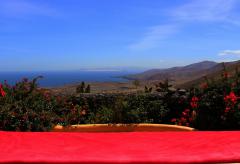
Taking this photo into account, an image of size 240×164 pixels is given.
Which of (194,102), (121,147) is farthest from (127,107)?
(121,147)

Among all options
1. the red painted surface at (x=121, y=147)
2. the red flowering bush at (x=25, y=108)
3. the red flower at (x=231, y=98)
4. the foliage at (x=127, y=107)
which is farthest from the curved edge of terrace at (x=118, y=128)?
the red painted surface at (x=121, y=147)

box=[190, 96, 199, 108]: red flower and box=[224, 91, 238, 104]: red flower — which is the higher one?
box=[224, 91, 238, 104]: red flower

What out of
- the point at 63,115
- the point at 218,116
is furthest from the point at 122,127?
the point at 218,116

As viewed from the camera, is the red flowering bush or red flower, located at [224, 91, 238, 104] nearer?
the red flowering bush

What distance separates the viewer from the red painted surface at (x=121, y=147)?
12.1ft

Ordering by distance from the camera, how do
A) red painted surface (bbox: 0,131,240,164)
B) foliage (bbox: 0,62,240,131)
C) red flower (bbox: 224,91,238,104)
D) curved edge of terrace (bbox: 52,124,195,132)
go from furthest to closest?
curved edge of terrace (bbox: 52,124,195,132) < red flower (bbox: 224,91,238,104) < foliage (bbox: 0,62,240,131) < red painted surface (bbox: 0,131,240,164)

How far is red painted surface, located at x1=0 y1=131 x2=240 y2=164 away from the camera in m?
3.68

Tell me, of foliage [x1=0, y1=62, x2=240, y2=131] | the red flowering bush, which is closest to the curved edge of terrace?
foliage [x1=0, y1=62, x2=240, y2=131]

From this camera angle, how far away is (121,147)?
14.0 feet

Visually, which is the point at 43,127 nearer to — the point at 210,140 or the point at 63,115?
the point at 63,115

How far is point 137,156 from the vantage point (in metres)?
3.76

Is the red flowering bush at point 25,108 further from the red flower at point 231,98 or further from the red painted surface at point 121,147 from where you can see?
the red flower at point 231,98

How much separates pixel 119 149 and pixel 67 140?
837 millimetres

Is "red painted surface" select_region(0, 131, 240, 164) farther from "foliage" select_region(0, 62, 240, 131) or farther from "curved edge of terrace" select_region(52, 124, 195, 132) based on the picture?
"curved edge of terrace" select_region(52, 124, 195, 132)
